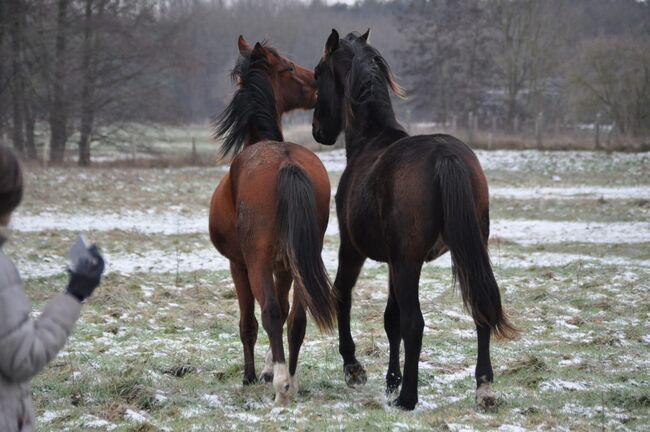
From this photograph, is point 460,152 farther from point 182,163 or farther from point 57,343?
point 182,163

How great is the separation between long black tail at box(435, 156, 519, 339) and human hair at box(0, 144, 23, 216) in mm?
2636

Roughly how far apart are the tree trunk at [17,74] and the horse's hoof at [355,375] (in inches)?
733

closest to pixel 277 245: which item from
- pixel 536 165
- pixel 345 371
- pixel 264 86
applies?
pixel 345 371

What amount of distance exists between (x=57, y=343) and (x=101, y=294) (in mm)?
6019

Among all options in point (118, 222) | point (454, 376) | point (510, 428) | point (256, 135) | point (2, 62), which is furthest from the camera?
point (2, 62)

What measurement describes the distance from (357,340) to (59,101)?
84.9ft

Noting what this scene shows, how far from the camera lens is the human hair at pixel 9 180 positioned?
2.50m

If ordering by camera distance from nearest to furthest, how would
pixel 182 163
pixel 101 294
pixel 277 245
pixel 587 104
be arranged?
pixel 277 245
pixel 101 294
pixel 182 163
pixel 587 104

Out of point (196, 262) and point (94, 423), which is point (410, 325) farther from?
point (196, 262)

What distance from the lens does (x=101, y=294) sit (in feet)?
27.5

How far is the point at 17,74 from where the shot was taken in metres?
24.7

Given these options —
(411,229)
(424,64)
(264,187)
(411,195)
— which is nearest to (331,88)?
(264,187)

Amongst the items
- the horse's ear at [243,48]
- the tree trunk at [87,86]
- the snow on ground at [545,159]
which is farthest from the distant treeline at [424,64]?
the horse's ear at [243,48]

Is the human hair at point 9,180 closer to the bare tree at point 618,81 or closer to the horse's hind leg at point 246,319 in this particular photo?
the horse's hind leg at point 246,319
